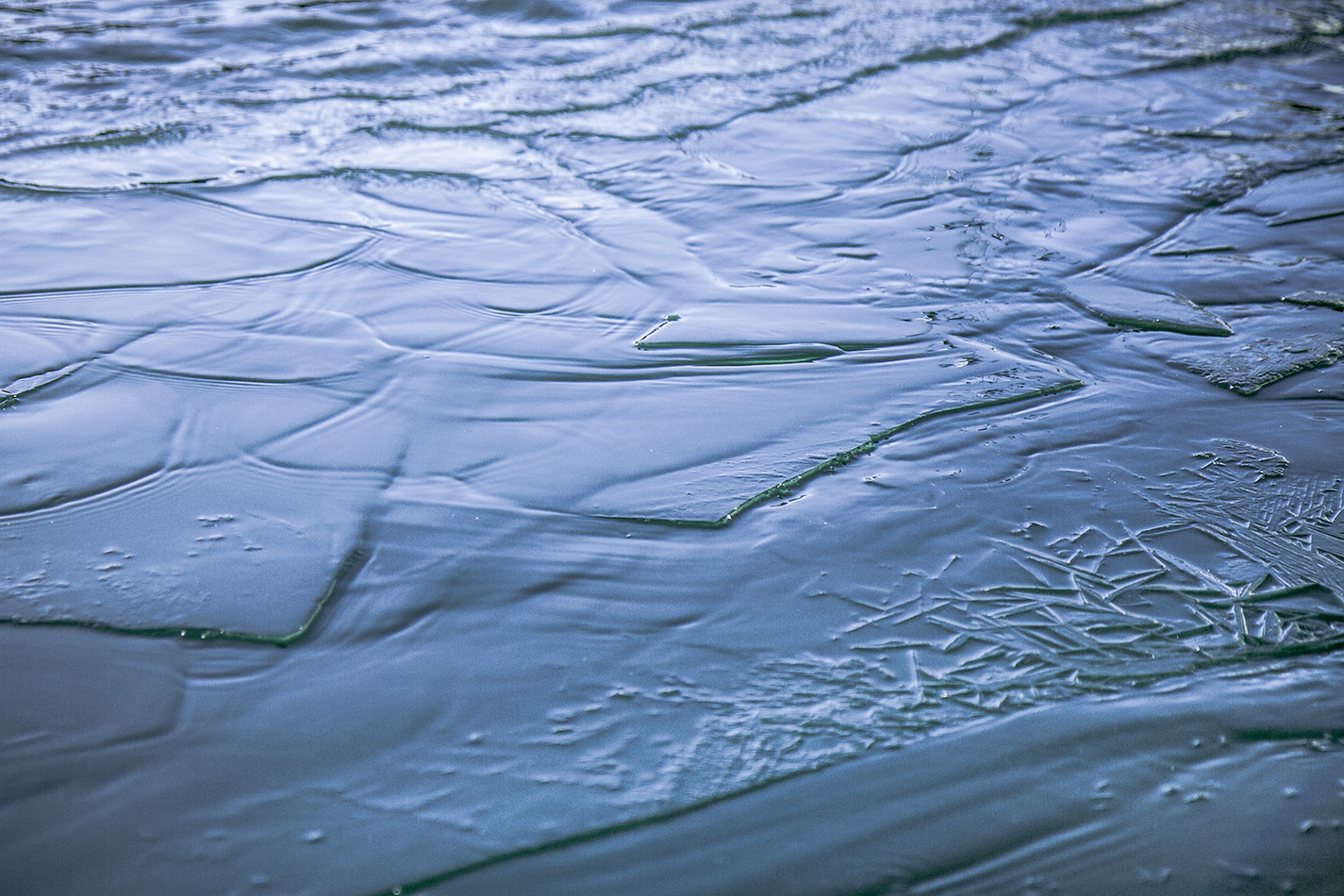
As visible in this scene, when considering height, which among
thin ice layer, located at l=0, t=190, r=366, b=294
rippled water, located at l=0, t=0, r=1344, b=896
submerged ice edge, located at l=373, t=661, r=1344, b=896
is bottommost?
submerged ice edge, located at l=373, t=661, r=1344, b=896

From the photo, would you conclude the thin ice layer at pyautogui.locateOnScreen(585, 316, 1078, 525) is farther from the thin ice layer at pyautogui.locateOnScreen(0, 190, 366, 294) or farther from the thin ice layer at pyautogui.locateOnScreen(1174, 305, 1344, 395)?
the thin ice layer at pyautogui.locateOnScreen(0, 190, 366, 294)

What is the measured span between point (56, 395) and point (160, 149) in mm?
1446

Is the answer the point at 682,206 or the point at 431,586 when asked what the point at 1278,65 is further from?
the point at 431,586

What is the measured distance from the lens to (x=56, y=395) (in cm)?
193

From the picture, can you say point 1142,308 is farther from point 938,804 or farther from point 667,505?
point 938,804

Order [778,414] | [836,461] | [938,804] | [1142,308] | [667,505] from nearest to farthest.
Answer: [938,804], [667,505], [836,461], [778,414], [1142,308]

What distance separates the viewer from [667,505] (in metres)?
1.67

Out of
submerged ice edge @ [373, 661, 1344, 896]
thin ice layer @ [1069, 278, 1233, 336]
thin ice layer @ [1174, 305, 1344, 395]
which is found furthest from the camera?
thin ice layer @ [1069, 278, 1233, 336]

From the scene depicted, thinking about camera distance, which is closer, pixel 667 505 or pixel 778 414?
pixel 667 505

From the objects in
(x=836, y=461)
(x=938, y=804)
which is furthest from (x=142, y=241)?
(x=938, y=804)

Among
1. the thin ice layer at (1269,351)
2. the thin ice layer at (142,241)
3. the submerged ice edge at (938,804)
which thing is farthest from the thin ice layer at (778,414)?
the thin ice layer at (142,241)

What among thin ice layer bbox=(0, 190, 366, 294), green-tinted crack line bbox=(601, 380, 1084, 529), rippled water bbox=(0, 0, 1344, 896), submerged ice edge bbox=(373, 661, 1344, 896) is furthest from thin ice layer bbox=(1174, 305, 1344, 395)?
thin ice layer bbox=(0, 190, 366, 294)

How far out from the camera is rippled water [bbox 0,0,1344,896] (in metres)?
1.17

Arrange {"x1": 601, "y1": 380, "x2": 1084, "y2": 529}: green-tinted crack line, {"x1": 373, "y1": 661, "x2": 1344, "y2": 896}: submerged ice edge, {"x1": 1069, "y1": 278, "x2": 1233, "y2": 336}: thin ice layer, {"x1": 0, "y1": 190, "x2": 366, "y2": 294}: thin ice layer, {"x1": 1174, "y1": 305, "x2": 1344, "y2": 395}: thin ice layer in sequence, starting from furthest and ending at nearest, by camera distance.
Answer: {"x1": 0, "y1": 190, "x2": 366, "y2": 294}: thin ice layer < {"x1": 1069, "y1": 278, "x2": 1233, "y2": 336}: thin ice layer < {"x1": 1174, "y1": 305, "x2": 1344, "y2": 395}: thin ice layer < {"x1": 601, "y1": 380, "x2": 1084, "y2": 529}: green-tinted crack line < {"x1": 373, "y1": 661, "x2": 1344, "y2": 896}: submerged ice edge
